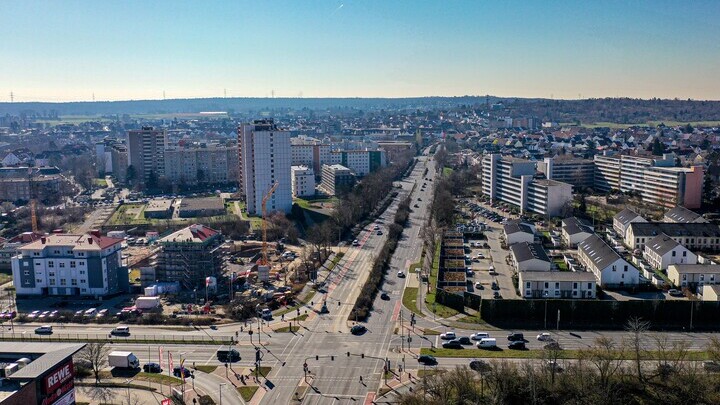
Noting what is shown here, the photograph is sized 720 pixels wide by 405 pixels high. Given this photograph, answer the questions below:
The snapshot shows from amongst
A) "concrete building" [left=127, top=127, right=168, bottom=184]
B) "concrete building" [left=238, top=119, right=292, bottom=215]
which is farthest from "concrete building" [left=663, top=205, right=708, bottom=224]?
"concrete building" [left=127, top=127, right=168, bottom=184]

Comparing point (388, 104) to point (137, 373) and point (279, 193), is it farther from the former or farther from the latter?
point (137, 373)

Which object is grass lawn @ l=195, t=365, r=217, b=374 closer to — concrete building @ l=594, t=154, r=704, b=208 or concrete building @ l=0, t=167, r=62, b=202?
concrete building @ l=594, t=154, r=704, b=208

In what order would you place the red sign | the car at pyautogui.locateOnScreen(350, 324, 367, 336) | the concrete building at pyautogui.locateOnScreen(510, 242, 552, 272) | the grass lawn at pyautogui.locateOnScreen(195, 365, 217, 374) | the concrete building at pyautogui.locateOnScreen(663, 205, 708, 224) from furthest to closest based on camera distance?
1. the concrete building at pyautogui.locateOnScreen(663, 205, 708, 224)
2. the concrete building at pyautogui.locateOnScreen(510, 242, 552, 272)
3. the car at pyautogui.locateOnScreen(350, 324, 367, 336)
4. the grass lawn at pyautogui.locateOnScreen(195, 365, 217, 374)
5. the red sign

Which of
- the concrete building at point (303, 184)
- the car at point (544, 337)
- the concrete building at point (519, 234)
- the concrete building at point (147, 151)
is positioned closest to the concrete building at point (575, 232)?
the concrete building at point (519, 234)

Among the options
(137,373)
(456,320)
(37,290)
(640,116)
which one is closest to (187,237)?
(37,290)

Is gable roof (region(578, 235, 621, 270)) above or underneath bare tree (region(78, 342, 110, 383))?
above

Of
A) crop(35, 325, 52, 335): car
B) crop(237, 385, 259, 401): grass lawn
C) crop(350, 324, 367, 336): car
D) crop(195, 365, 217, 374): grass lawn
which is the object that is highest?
crop(350, 324, 367, 336): car
